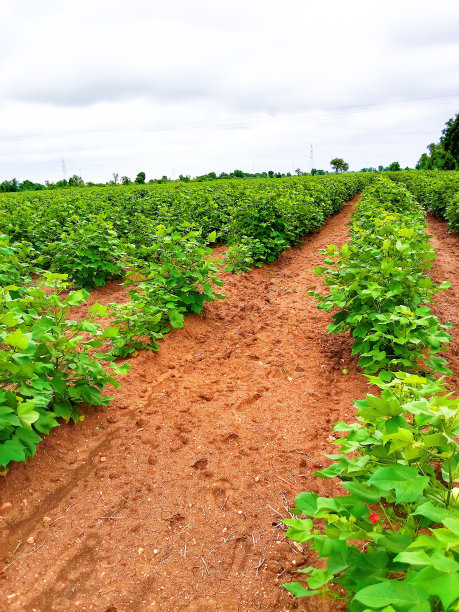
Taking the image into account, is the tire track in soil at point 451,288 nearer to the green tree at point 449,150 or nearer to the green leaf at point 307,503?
the green leaf at point 307,503

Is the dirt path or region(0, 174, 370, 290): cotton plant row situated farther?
region(0, 174, 370, 290): cotton plant row

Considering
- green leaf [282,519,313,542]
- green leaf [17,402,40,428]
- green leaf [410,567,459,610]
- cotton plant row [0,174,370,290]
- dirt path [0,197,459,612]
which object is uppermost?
cotton plant row [0,174,370,290]

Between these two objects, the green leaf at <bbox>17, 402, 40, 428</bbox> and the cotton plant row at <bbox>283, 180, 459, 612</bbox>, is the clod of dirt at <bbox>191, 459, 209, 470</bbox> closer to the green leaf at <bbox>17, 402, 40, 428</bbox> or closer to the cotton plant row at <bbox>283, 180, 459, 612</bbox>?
the cotton plant row at <bbox>283, 180, 459, 612</bbox>

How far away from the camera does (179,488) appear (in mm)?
2732

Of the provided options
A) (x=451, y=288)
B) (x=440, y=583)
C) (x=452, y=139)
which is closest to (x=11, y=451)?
(x=440, y=583)

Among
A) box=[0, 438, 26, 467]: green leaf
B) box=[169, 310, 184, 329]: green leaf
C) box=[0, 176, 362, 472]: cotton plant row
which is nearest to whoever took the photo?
box=[0, 438, 26, 467]: green leaf

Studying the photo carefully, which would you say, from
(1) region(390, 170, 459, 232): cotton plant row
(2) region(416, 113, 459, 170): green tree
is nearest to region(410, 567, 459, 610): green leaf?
(1) region(390, 170, 459, 232): cotton plant row

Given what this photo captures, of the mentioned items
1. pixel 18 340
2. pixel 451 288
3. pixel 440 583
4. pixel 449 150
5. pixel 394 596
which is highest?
pixel 449 150

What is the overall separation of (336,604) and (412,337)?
203 centimetres

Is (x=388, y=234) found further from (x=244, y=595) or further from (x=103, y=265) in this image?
(x=103, y=265)

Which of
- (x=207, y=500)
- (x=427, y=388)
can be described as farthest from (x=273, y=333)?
(x=427, y=388)

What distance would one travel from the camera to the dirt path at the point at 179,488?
2094 mm

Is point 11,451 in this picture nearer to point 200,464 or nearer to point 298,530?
point 200,464

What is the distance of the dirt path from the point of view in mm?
2094
